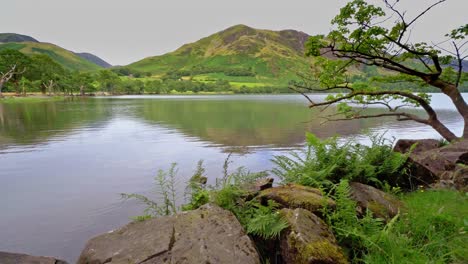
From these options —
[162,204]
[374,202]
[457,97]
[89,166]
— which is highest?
[457,97]

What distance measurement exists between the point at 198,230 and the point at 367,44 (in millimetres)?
8509

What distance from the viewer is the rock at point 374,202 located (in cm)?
569

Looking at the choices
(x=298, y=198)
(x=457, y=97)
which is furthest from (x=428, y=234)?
(x=457, y=97)

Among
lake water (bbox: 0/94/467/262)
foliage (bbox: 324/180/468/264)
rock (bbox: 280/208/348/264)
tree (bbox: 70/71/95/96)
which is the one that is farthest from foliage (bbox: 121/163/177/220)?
tree (bbox: 70/71/95/96)

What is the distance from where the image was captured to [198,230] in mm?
4871

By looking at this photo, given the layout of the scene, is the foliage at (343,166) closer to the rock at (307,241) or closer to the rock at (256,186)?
the rock at (256,186)

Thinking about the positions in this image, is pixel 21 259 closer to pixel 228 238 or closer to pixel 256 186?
pixel 228 238

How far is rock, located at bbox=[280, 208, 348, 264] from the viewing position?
13.4 ft

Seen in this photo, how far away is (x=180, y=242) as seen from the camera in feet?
15.1

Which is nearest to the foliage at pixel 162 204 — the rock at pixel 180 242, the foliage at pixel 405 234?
the rock at pixel 180 242

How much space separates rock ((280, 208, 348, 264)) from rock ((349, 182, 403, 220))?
1409mm

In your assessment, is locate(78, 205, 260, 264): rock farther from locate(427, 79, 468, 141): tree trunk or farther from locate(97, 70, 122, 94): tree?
locate(97, 70, 122, 94): tree

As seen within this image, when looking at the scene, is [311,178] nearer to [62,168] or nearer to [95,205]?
[95,205]

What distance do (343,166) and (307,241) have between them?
3.69 m
